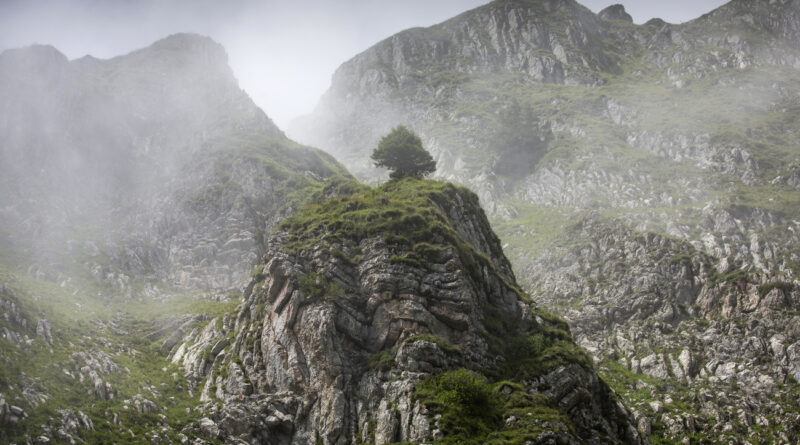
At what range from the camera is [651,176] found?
109188mm

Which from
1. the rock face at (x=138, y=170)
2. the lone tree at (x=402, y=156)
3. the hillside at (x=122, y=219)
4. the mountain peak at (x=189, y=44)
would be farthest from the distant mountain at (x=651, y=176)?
the mountain peak at (x=189, y=44)

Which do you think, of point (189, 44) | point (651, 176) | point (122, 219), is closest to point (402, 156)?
point (122, 219)

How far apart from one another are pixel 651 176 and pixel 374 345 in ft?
295

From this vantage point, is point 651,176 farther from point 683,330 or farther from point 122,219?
point 122,219

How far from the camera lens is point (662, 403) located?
58469 millimetres

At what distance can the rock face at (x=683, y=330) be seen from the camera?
5528 centimetres

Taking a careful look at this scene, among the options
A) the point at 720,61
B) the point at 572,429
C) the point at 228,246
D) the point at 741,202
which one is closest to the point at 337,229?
the point at 572,429

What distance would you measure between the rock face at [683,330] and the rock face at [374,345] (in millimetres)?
16960

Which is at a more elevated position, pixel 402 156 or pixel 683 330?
pixel 402 156

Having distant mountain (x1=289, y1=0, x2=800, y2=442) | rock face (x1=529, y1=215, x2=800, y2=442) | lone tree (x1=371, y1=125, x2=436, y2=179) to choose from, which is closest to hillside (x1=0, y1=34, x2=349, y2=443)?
lone tree (x1=371, y1=125, x2=436, y2=179)

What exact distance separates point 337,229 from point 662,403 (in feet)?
148

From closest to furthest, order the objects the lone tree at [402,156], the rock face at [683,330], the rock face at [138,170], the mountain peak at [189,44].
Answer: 1. the rock face at [683,330]
2. the lone tree at [402,156]
3. the rock face at [138,170]
4. the mountain peak at [189,44]

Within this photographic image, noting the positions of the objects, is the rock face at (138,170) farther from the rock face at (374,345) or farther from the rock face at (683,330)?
the rock face at (683,330)

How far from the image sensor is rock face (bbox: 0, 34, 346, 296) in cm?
8725
